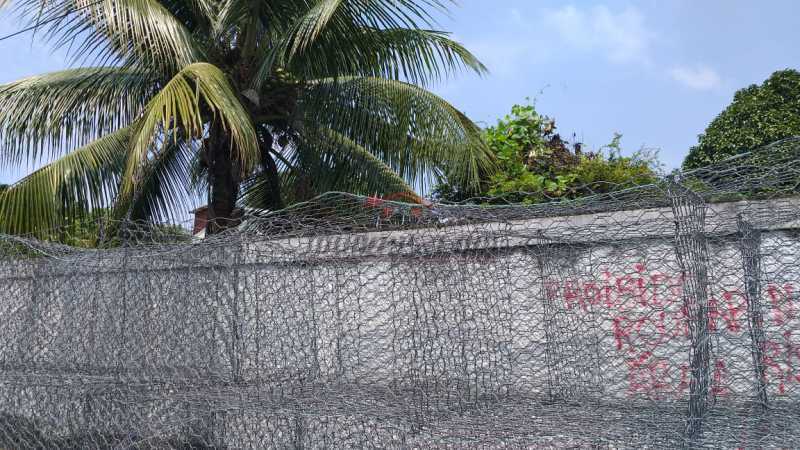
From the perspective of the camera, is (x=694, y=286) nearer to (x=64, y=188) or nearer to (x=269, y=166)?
(x=269, y=166)

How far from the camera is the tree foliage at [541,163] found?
293 inches

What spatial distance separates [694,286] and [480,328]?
3.31 ft

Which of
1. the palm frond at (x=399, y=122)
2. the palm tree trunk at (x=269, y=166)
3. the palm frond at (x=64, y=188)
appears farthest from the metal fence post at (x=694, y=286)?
the palm frond at (x=64, y=188)

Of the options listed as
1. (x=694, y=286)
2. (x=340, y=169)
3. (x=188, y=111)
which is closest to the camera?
(x=694, y=286)

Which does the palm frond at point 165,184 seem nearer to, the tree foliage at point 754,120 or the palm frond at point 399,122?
the palm frond at point 399,122

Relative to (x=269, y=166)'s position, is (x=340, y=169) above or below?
below

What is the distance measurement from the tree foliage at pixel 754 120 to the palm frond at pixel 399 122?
15.9ft

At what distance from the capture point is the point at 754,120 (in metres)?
10.3

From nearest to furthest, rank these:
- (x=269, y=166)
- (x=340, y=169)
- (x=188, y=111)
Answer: (x=188, y=111) → (x=340, y=169) → (x=269, y=166)

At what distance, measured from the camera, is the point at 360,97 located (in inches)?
293

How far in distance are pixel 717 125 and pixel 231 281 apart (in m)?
9.19

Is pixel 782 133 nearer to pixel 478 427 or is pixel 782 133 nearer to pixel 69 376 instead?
pixel 478 427

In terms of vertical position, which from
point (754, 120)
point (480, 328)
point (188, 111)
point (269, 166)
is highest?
point (754, 120)

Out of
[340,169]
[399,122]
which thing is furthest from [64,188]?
[399,122]
